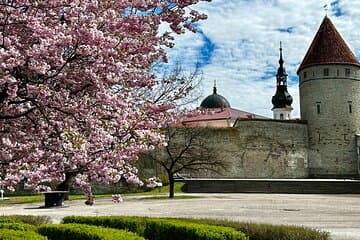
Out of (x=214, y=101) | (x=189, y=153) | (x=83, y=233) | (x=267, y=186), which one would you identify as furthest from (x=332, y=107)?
(x=83, y=233)

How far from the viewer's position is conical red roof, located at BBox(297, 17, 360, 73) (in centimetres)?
4484

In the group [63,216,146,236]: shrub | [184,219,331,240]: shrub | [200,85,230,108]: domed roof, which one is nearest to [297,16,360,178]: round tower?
[200,85,230,108]: domed roof

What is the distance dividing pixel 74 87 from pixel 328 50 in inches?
1671

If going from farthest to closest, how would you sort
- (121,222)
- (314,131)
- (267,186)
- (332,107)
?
(314,131)
(332,107)
(267,186)
(121,222)

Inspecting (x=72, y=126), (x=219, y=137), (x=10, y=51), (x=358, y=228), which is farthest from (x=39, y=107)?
(x=219, y=137)

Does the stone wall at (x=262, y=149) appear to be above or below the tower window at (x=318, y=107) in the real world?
below

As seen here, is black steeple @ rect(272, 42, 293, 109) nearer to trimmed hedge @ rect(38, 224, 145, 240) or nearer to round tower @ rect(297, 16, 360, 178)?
round tower @ rect(297, 16, 360, 178)

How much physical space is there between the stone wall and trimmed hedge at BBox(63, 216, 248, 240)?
3151 cm

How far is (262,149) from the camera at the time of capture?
42.3 metres

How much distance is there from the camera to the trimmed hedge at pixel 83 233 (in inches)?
255

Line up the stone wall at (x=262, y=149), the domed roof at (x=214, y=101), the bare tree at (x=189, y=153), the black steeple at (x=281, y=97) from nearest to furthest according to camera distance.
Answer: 1. the bare tree at (x=189, y=153)
2. the stone wall at (x=262, y=149)
3. the domed roof at (x=214, y=101)
4. the black steeple at (x=281, y=97)

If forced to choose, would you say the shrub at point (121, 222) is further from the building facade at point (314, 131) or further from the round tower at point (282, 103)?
the round tower at point (282, 103)

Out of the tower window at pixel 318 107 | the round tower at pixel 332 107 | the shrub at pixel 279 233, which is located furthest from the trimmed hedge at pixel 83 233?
the tower window at pixel 318 107

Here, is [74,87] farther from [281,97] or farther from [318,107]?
[281,97]
